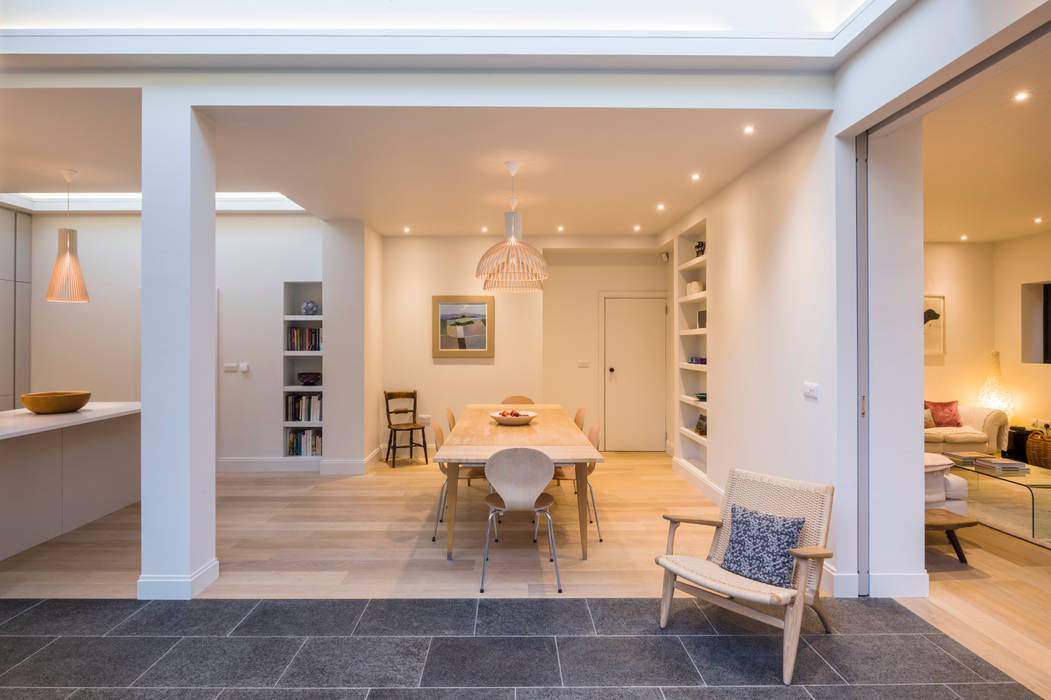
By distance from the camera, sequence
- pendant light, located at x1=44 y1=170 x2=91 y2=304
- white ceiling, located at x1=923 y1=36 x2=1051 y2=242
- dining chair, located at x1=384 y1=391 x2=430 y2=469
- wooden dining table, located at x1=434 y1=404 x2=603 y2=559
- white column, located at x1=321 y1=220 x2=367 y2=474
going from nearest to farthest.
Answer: white ceiling, located at x1=923 y1=36 x2=1051 y2=242
wooden dining table, located at x1=434 y1=404 x2=603 y2=559
pendant light, located at x1=44 y1=170 x2=91 y2=304
white column, located at x1=321 y1=220 x2=367 y2=474
dining chair, located at x1=384 y1=391 x2=430 y2=469

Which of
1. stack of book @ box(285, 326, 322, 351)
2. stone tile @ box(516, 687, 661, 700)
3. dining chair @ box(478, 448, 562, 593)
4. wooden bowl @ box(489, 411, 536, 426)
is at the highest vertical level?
stack of book @ box(285, 326, 322, 351)

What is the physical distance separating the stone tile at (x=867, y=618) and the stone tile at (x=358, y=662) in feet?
6.24

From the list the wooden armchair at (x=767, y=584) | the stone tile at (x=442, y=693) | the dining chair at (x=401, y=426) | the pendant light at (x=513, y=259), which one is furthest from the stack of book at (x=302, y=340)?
the wooden armchair at (x=767, y=584)

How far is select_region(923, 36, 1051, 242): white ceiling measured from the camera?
283cm

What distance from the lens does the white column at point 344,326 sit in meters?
5.89

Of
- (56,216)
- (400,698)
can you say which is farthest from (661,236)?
(56,216)

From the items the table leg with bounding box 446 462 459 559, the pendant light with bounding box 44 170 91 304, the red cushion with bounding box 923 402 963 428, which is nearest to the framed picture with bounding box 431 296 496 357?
the table leg with bounding box 446 462 459 559

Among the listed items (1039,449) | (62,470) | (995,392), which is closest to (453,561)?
(62,470)

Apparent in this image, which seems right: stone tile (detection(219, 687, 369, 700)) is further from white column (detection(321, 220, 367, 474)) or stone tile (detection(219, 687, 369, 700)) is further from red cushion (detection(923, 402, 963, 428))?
red cushion (detection(923, 402, 963, 428))

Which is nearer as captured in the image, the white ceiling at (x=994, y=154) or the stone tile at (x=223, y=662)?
the stone tile at (x=223, y=662)

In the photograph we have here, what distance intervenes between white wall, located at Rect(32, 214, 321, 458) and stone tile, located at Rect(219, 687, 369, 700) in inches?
163

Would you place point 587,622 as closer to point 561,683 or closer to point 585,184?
point 561,683

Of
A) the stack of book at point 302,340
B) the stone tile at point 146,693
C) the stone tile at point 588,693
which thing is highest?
the stack of book at point 302,340

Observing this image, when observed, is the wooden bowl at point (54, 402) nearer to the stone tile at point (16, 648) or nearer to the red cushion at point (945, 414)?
the stone tile at point (16, 648)
